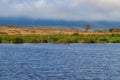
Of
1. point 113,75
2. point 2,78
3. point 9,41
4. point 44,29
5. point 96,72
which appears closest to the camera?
point 2,78

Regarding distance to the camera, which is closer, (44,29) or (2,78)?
(2,78)

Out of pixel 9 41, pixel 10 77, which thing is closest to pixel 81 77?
pixel 10 77

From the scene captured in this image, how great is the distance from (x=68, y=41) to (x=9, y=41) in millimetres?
10589

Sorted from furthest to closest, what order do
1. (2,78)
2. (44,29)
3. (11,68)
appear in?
1. (44,29)
2. (11,68)
3. (2,78)

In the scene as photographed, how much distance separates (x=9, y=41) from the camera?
80.4 metres

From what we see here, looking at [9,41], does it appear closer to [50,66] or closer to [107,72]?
[50,66]

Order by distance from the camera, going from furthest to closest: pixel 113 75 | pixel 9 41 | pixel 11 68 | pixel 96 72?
1. pixel 9 41
2. pixel 11 68
3. pixel 96 72
4. pixel 113 75

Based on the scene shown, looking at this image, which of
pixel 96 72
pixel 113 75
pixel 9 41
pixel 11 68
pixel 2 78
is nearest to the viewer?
pixel 2 78

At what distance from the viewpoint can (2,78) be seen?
2766cm

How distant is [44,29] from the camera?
156 meters

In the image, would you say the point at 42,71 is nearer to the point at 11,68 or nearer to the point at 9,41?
the point at 11,68

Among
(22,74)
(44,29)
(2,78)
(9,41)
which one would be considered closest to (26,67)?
(22,74)

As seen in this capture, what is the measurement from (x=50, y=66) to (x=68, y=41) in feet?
154

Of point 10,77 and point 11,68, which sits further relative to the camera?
point 11,68
